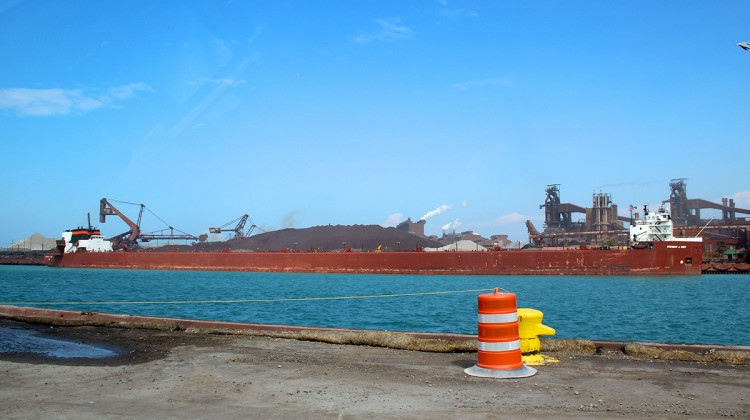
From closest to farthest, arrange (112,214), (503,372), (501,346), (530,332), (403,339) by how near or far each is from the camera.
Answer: (503,372) < (501,346) < (530,332) < (403,339) < (112,214)

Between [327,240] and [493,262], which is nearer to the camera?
[493,262]

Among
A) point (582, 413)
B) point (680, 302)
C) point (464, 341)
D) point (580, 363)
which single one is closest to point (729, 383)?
point (580, 363)

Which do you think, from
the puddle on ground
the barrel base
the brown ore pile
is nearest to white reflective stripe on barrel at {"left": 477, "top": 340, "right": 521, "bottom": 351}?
the barrel base

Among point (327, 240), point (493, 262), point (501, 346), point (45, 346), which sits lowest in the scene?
point (45, 346)

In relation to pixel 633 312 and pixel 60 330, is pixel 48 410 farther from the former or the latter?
pixel 633 312

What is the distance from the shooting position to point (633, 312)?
15945mm

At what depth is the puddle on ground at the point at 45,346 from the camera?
5438mm

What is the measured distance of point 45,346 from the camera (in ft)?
19.7

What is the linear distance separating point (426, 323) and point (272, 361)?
7.95m

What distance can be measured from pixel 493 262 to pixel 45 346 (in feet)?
107

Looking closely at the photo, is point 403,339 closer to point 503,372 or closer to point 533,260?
point 503,372

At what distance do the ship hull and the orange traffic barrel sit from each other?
32.2m

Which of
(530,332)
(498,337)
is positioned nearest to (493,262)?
(530,332)

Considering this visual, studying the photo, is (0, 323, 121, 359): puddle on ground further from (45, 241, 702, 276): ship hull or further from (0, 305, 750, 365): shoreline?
(45, 241, 702, 276): ship hull
